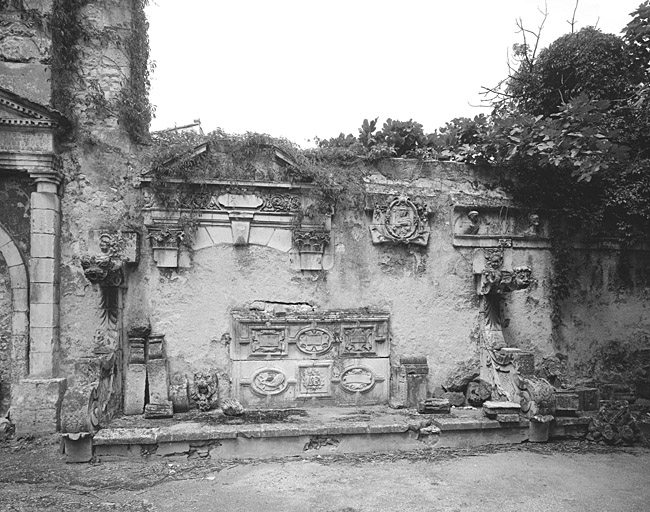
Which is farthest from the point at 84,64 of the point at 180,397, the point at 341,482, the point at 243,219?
the point at 341,482

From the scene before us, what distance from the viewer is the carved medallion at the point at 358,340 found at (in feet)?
21.5

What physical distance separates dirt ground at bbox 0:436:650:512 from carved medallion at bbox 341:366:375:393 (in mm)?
1190

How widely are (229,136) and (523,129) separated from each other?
3894 mm

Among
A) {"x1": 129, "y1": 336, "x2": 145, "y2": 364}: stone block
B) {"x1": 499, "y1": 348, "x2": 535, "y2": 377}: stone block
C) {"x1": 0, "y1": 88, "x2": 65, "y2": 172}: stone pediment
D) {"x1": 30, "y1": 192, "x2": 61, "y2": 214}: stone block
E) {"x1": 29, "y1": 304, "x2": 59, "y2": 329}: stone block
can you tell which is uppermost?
{"x1": 0, "y1": 88, "x2": 65, "y2": 172}: stone pediment

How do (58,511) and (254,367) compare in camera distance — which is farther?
(254,367)

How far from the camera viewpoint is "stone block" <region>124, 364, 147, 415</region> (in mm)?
5988

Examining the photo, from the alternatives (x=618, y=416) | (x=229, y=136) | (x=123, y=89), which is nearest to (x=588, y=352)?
(x=618, y=416)

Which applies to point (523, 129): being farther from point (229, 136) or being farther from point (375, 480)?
point (375, 480)

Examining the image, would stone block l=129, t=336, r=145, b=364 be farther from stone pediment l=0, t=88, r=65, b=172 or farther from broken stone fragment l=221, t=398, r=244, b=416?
stone pediment l=0, t=88, r=65, b=172

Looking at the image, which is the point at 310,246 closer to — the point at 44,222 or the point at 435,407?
the point at 435,407

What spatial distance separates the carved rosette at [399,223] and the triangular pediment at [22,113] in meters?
4.04

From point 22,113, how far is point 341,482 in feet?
17.3

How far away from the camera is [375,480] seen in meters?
4.78

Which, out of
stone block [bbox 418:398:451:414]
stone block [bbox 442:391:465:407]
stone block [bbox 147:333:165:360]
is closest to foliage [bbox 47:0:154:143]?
stone block [bbox 147:333:165:360]
